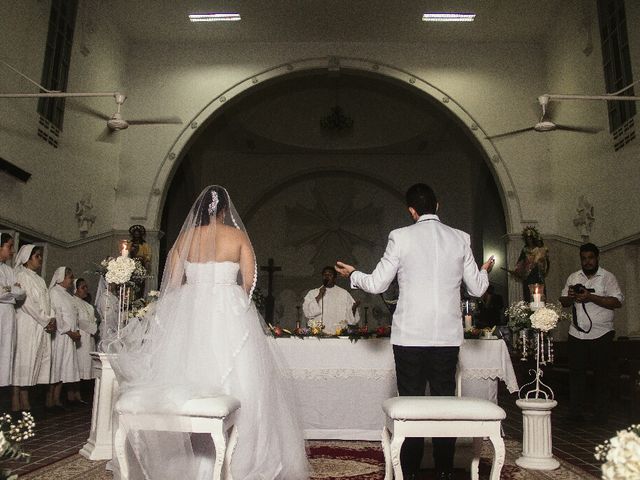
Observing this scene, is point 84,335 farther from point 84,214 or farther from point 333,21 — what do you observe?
point 333,21

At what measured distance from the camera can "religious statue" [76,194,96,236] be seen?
1056cm

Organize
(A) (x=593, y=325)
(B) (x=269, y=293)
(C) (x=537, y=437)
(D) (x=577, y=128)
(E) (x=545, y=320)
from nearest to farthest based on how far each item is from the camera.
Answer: (C) (x=537, y=437), (E) (x=545, y=320), (A) (x=593, y=325), (D) (x=577, y=128), (B) (x=269, y=293)

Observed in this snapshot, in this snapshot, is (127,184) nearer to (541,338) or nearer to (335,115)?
(335,115)

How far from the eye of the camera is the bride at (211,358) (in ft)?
12.2

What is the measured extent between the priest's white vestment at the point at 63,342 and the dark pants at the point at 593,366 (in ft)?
19.5

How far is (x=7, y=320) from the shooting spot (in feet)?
22.8

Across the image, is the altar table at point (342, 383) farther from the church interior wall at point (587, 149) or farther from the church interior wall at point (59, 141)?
the church interior wall at point (587, 149)

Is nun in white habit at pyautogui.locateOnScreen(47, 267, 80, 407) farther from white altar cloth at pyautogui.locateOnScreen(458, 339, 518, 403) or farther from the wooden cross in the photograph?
the wooden cross

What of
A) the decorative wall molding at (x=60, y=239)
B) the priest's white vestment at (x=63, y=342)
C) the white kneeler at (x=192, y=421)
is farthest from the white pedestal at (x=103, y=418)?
the decorative wall molding at (x=60, y=239)

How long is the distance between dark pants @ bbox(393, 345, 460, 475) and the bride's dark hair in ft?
4.72

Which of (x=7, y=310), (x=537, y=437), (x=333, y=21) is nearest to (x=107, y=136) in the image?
(x=333, y=21)

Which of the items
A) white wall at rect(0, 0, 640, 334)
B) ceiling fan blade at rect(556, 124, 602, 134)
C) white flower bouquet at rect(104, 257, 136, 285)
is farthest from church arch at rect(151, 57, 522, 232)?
white flower bouquet at rect(104, 257, 136, 285)

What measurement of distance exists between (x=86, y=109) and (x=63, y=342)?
4.39 metres

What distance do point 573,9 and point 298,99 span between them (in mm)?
7589
